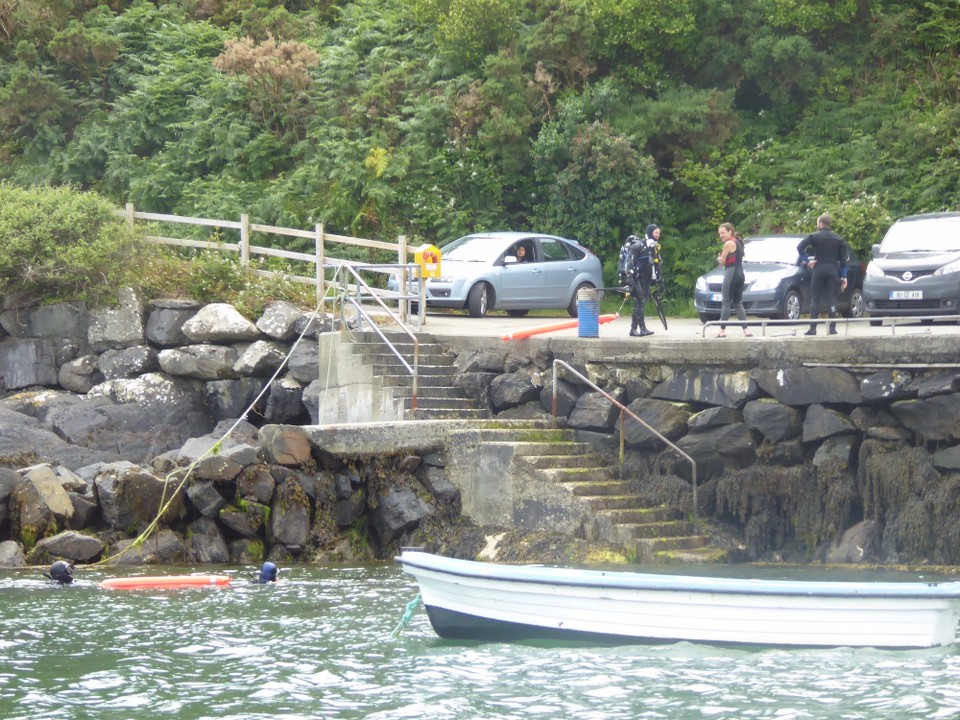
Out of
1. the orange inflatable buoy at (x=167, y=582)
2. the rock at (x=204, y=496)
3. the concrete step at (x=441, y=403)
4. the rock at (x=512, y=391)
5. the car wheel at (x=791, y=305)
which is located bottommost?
the orange inflatable buoy at (x=167, y=582)

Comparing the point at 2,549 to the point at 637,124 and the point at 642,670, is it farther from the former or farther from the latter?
the point at 637,124

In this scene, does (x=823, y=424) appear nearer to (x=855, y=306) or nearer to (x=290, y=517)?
(x=290, y=517)

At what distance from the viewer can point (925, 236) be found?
20016 millimetres

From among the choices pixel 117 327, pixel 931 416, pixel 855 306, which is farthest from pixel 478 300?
pixel 931 416

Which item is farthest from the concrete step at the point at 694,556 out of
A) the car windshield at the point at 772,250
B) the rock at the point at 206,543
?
the car windshield at the point at 772,250

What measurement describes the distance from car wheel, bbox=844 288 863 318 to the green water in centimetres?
1197

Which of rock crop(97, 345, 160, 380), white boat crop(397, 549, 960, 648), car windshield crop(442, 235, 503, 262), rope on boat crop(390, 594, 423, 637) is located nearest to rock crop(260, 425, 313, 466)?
rope on boat crop(390, 594, 423, 637)

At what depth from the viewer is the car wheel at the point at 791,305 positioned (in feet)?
70.4

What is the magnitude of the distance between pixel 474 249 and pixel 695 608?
45.6 ft

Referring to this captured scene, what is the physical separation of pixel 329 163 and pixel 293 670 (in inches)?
786

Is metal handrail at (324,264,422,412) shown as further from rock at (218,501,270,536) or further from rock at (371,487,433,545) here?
rock at (218,501,270,536)

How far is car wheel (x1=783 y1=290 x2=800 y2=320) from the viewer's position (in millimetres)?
21453

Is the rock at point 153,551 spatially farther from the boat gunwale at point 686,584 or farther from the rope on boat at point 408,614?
the boat gunwale at point 686,584

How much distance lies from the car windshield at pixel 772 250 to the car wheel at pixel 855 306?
1.46 m
